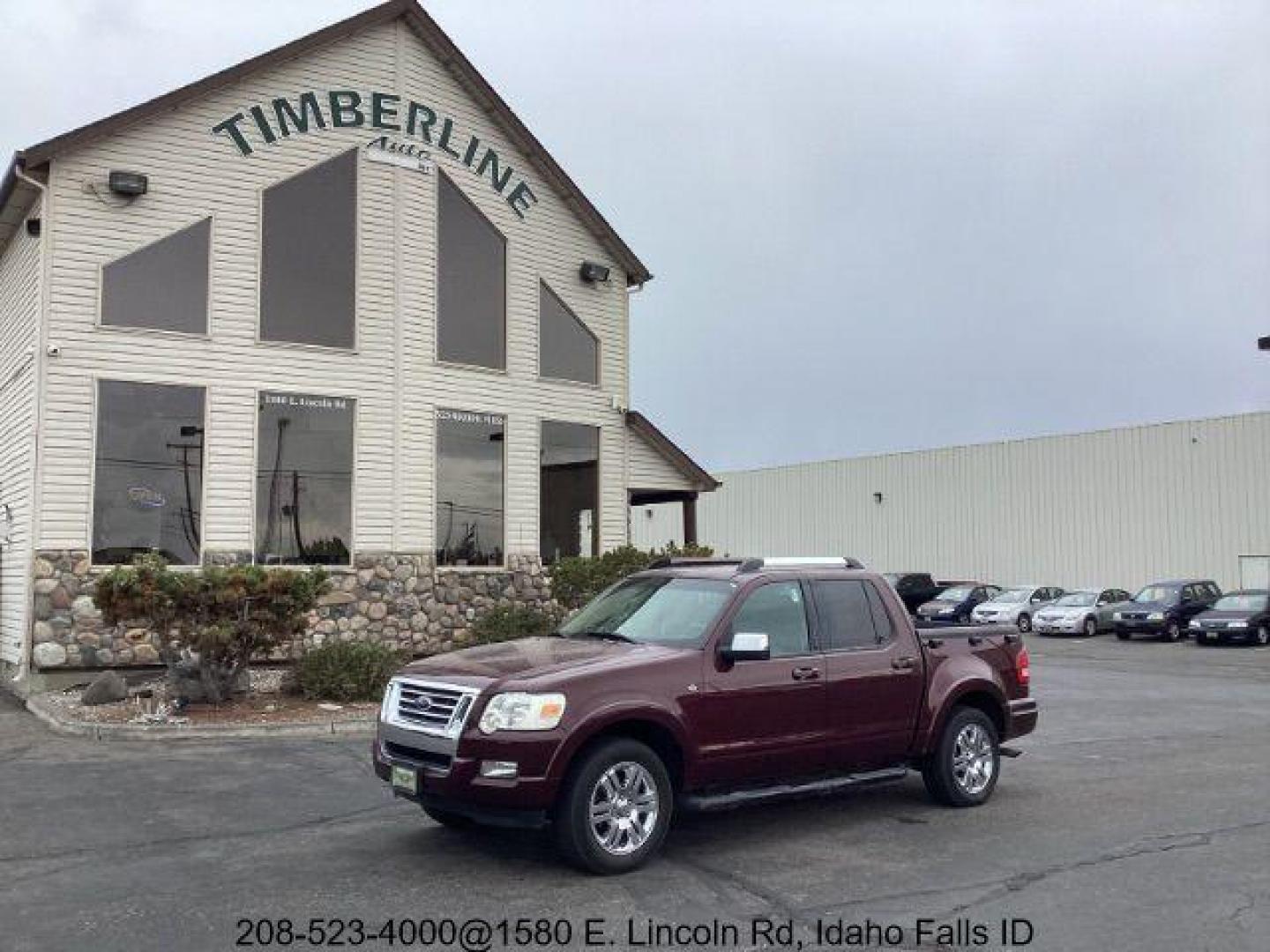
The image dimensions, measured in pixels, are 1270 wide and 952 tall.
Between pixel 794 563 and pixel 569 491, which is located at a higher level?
pixel 569 491

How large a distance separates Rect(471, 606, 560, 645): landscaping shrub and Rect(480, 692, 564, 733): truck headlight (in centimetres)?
1029

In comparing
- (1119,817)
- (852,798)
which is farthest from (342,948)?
(1119,817)

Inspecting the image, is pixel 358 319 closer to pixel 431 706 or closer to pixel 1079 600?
pixel 431 706

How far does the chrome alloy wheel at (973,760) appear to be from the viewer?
8.98 metres

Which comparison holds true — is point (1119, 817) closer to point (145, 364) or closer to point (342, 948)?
point (342, 948)

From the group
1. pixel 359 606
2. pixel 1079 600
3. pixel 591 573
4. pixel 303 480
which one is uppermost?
pixel 303 480

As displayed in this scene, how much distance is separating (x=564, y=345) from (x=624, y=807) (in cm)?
1392

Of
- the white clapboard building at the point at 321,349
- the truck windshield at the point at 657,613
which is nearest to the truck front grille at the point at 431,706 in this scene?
the truck windshield at the point at 657,613

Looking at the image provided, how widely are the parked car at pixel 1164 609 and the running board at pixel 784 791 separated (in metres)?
26.7

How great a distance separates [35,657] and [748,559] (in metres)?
10.7

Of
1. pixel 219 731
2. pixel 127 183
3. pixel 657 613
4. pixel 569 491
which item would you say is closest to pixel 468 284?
pixel 569 491

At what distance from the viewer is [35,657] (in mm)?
14953

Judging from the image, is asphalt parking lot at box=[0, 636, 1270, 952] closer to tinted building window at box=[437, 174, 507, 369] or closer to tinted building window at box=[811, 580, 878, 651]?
tinted building window at box=[811, 580, 878, 651]

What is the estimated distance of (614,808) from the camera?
22.9 ft
